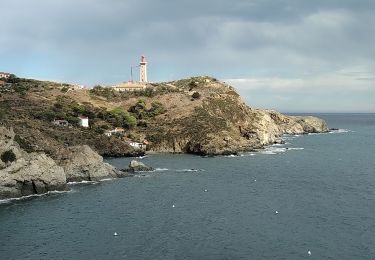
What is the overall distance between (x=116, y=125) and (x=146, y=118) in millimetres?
13311

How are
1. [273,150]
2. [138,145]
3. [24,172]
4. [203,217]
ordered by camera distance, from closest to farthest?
[203,217] → [24,172] → [138,145] → [273,150]

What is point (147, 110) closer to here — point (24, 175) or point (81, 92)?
point (81, 92)

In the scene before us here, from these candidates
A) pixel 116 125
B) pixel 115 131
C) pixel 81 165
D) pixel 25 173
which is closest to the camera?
pixel 25 173

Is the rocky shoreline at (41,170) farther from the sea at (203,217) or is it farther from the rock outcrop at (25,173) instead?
the sea at (203,217)

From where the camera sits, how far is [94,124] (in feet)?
529

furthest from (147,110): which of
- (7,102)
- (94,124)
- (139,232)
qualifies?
(139,232)

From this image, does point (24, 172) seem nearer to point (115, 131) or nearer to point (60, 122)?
point (60, 122)

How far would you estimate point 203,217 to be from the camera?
2670 inches

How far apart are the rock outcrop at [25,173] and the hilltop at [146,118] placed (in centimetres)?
4326

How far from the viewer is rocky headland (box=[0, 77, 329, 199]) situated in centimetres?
9819

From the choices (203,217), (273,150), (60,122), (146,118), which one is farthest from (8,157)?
(273,150)

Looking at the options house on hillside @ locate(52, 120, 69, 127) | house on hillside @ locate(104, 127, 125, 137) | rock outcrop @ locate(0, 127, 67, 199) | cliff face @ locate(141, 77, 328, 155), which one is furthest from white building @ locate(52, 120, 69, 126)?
rock outcrop @ locate(0, 127, 67, 199)

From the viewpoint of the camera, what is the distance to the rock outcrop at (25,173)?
80.3 meters

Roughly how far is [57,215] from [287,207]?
35.7 m
